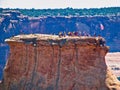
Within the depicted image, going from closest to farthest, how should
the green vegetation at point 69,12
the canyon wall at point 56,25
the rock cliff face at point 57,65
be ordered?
1. the rock cliff face at point 57,65
2. the canyon wall at point 56,25
3. the green vegetation at point 69,12

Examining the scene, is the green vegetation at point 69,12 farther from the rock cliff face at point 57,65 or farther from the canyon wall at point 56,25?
the rock cliff face at point 57,65

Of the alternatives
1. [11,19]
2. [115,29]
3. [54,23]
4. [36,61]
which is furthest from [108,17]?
[36,61]

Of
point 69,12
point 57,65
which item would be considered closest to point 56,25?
point 69,12

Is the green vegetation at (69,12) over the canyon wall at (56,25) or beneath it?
over

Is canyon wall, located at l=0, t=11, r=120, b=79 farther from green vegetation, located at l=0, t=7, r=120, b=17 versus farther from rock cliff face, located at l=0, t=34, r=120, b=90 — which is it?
rock cliff face, located at l=0, t=34, r=120, b=90

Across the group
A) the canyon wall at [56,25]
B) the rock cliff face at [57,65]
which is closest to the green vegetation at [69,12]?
the canyon wall at [56,25]

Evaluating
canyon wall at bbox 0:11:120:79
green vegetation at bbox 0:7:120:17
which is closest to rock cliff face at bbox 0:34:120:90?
canyon wall at bbox 0:11:120:79

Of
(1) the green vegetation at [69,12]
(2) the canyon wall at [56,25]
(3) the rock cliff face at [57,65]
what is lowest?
(3) the rock cliff face at [57,65]

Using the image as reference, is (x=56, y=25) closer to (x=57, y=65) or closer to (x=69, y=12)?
(x=69, y=12)

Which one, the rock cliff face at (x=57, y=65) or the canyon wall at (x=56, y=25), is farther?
the canyon wall at (x=56, y=25)
